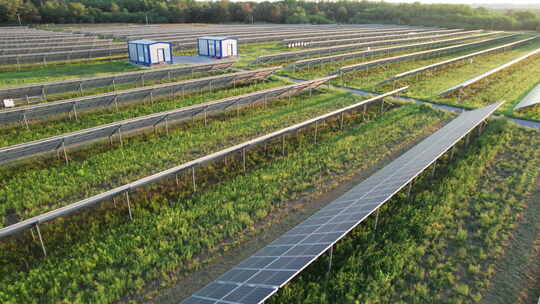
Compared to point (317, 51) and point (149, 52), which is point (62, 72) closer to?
point (149, 52)

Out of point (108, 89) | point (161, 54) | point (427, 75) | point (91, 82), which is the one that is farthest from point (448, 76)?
point (91, 82)

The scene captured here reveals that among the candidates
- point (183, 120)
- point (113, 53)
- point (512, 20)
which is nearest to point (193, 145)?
point (183, 120)

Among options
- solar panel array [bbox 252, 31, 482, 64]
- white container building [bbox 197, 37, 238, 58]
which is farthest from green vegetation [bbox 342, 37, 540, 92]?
white container building [bbox 197, 37, 238, 58]

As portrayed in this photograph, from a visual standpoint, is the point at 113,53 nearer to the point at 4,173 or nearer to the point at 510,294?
the point at 4,173

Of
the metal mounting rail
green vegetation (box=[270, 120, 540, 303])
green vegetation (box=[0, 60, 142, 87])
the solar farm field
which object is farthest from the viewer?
the metal mounting rail

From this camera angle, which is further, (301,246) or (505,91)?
(505,91)

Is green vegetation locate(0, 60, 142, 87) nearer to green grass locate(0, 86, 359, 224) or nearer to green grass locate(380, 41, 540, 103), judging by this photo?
green grass locate(0, 86, 359, 224)

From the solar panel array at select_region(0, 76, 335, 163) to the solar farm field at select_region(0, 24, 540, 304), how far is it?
0.34 feet

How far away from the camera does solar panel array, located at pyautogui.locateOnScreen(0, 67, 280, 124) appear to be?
619 inches

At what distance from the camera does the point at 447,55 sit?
43781 mm

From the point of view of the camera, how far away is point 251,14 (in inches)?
4119

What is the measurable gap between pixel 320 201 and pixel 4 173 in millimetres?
12027

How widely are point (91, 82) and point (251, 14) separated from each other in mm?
91628

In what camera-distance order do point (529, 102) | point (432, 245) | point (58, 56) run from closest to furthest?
point (432, 245) < point (529, 102) < point (58, 56)
